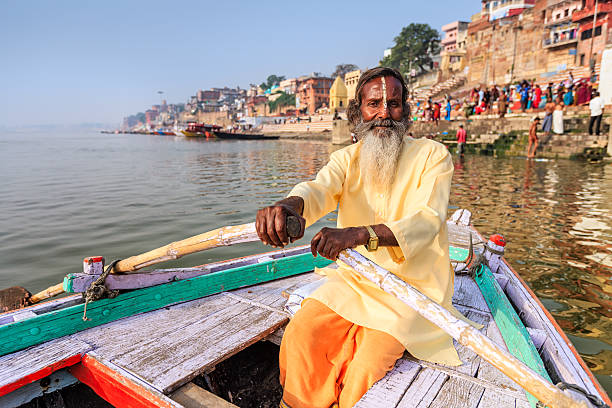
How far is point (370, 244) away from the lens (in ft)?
5.38

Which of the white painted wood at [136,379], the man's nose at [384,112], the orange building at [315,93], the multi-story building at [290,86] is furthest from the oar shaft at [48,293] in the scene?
the multi-story building at [290,86]

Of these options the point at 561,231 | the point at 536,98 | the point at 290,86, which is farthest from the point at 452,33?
the point at 561,231

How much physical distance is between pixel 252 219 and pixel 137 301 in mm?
5387

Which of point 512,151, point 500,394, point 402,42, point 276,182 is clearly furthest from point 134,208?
point 402,42

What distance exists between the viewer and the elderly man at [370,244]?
5.61 ft

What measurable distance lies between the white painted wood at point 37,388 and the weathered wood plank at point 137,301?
24 centimetres

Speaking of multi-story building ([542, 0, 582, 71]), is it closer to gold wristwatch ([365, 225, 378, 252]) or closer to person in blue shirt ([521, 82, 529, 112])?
person in blue shirt ([521, 82, 529, 112])

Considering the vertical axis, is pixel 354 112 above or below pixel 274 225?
above

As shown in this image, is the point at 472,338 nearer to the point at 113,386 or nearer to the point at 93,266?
the point at 113,386

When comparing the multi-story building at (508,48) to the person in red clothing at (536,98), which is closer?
the person in red clothing at (536,98)

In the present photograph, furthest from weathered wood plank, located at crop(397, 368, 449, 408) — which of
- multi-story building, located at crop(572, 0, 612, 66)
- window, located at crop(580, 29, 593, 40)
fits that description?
window, located at crop(580, 29, 593, 40)

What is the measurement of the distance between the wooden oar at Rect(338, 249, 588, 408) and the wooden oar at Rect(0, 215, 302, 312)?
14.9 inches

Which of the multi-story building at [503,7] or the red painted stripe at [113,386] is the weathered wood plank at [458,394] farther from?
the multi-story building at [503,7]

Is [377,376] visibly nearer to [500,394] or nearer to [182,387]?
[500,394]
